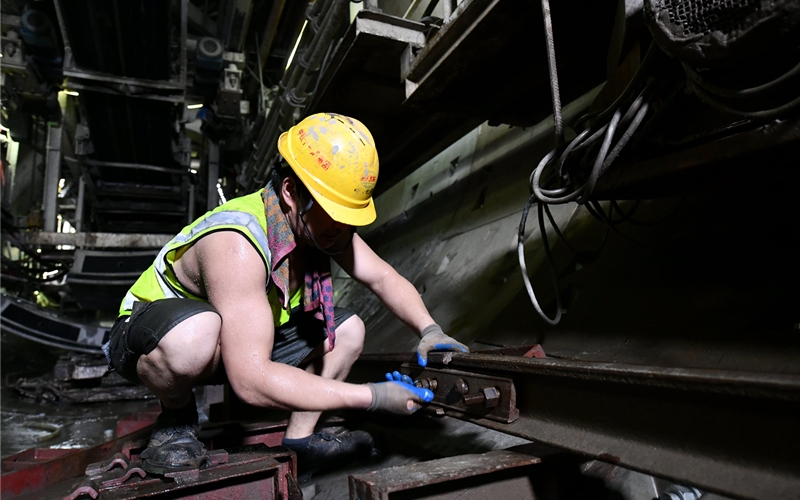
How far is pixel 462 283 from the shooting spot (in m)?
3.12

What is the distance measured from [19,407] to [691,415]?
6.34 metres

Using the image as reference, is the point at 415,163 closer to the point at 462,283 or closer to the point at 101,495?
the point at 462,283

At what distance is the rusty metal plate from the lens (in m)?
1.51

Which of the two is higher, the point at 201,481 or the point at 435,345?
the point at 435,345

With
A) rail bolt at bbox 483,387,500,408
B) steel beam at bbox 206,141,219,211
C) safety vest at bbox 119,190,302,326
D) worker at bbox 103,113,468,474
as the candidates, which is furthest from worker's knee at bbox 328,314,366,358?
steel beam at bbox 206,141,219,211

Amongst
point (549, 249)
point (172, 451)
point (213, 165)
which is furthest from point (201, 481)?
point (213, 165)

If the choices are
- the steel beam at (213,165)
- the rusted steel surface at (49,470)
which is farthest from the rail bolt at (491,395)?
the steel beam at (213,165)

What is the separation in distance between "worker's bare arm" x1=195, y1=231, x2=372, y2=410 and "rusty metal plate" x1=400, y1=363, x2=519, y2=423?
1.01 feet

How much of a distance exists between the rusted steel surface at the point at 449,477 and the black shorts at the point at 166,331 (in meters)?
0.93

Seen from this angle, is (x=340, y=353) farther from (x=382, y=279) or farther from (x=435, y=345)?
(x=435, y=345)

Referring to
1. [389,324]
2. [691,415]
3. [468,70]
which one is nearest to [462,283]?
[389,324]

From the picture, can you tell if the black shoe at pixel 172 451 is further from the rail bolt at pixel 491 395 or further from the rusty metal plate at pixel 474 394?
the rail bolt at pixel 491 395

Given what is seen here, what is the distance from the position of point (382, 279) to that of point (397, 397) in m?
0.75

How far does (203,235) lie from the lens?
176 cm
